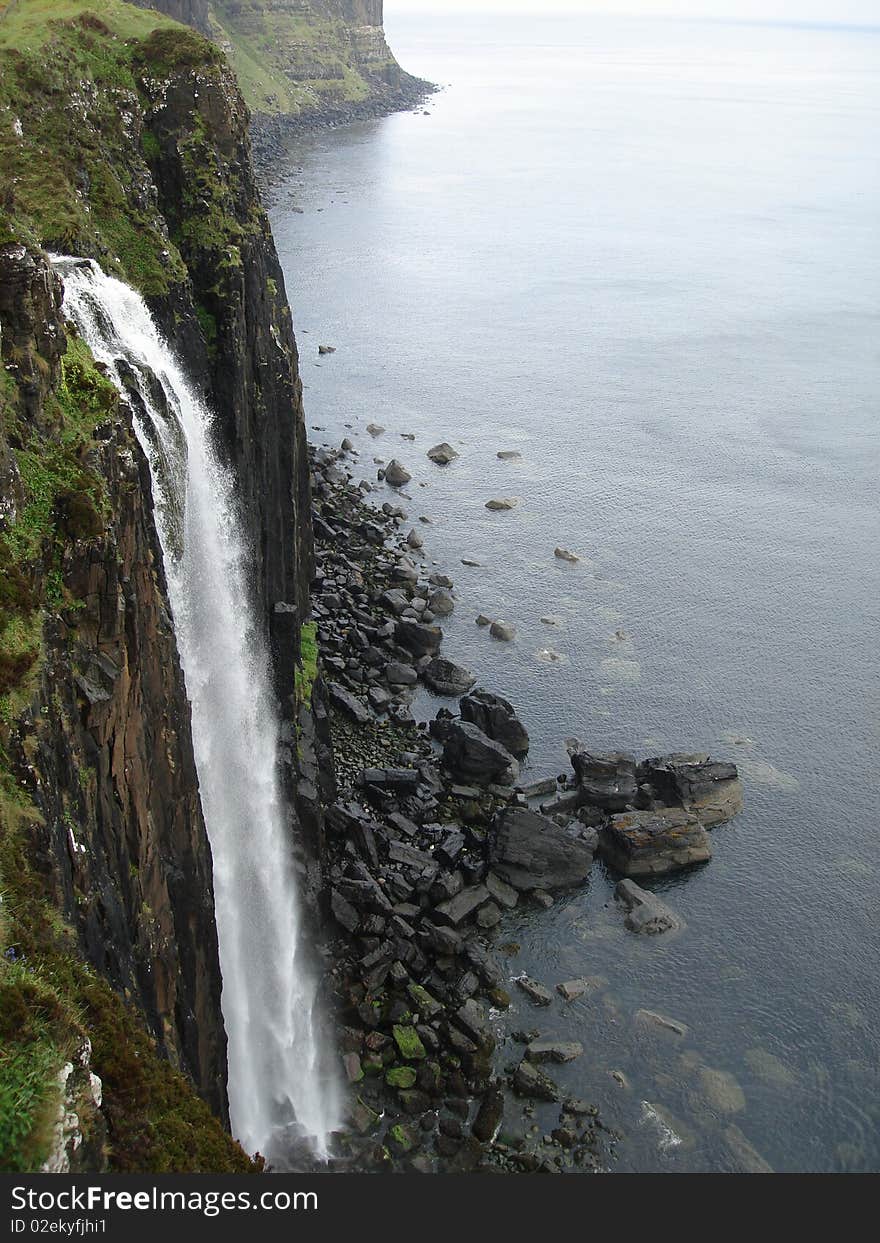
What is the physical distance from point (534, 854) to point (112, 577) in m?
30.0

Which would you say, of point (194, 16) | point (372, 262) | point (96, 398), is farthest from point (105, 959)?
point (194, 16)

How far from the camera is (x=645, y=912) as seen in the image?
50.9m

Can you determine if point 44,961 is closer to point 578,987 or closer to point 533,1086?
point 533,1086

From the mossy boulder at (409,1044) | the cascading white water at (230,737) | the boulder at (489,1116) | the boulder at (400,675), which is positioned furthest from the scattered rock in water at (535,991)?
the boulder at (400,675)

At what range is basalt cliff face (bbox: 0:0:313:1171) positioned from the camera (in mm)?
19438

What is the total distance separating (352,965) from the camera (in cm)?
4509

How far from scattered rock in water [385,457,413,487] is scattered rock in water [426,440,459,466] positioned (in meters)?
5.31

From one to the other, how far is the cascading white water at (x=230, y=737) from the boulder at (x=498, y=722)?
54.6ft

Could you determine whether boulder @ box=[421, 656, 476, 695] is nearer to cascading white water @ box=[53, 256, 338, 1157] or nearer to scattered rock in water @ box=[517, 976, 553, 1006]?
cascading white water @ box=[53, 256, 338, 1157]

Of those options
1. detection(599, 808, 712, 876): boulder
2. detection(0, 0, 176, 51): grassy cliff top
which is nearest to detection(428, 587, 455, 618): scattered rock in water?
detection(599, 808, 712, 876): boulder

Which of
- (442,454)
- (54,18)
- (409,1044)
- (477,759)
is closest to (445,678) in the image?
(477,759)

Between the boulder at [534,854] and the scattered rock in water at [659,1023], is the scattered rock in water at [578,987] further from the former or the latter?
the boulder at [534,854]

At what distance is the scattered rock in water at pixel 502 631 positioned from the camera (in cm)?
7088

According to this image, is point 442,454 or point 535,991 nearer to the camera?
point 535,991
